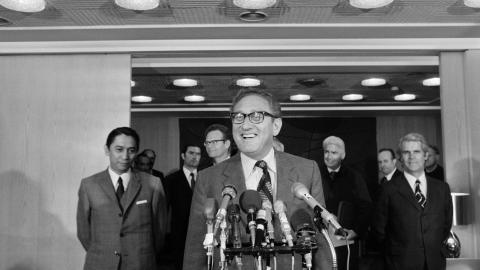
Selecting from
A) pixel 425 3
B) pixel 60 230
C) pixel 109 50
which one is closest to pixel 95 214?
pixel 60 230

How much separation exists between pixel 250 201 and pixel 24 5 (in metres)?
3.07

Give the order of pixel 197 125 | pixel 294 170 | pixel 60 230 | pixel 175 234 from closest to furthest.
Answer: pixel 294 170 → pixel 175 234 → pixel 60 230 → pixel 197 125

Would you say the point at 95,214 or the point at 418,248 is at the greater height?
the point at 95,214

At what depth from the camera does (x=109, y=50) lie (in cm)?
532

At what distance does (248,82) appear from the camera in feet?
22.7

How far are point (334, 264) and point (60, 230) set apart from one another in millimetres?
4065

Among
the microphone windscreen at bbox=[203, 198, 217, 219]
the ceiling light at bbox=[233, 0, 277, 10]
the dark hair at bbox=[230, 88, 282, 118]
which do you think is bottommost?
the microphone windscreen at bbox=[203, 198, 217, 219]

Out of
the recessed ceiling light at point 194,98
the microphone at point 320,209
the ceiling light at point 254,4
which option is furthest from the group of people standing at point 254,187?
the recessed ceiling light at point 194,98

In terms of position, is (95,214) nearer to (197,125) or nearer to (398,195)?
(398,195)

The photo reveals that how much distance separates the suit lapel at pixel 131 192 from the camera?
Answer: 12.2 ft

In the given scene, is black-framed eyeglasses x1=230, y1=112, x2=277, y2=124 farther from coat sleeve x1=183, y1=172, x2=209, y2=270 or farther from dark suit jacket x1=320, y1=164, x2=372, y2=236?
dark suit jacket x1=320, y1=164, x2=372, y2=236

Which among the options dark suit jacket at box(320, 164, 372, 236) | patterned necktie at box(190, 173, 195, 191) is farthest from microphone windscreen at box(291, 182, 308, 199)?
patterned necktie at box(190, 173, 195, 191)

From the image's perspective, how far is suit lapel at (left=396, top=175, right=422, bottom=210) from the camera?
13.4 ft

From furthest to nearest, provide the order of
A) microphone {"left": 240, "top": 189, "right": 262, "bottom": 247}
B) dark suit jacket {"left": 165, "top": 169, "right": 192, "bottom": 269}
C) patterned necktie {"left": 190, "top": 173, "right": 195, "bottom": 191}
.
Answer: patterned necktie {"left": 190, "top": 173, "right": 195, "bottom": 191} → dark suit jacket {"left": 165, "top": 169, "right": 192, "bottom": 269} → microphone {"left": 240, "top": 189, "right": 262, "bottom": 247}
